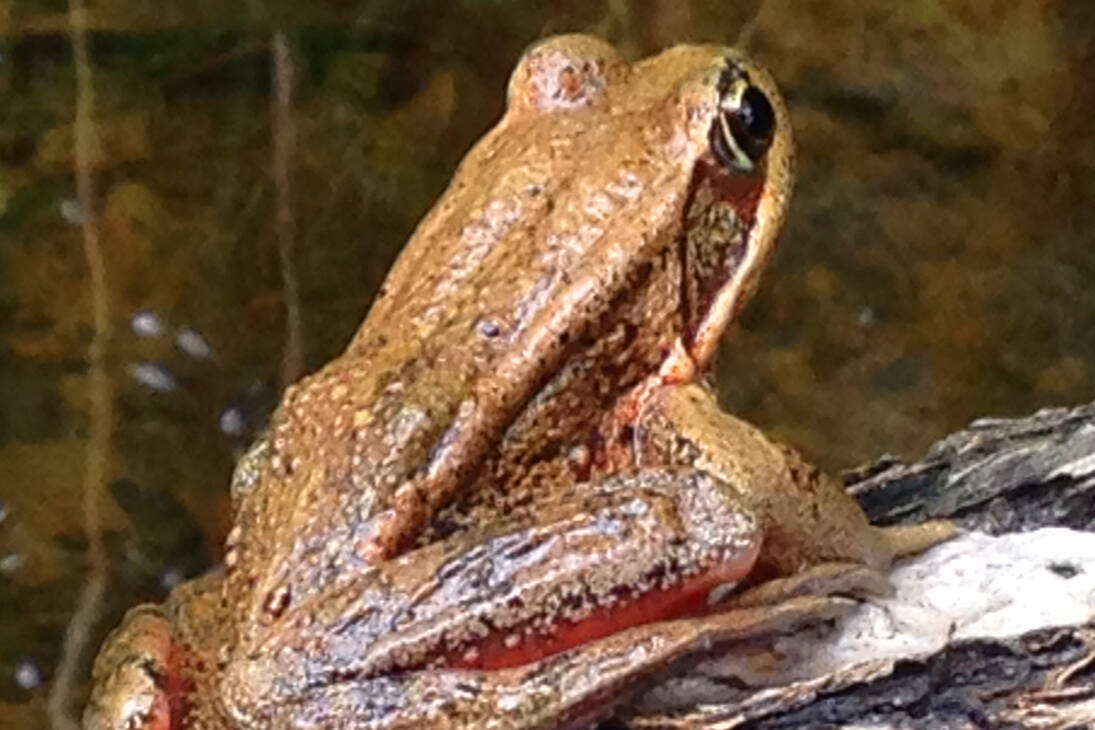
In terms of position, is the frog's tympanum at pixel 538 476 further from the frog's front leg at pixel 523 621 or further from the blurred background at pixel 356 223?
the blurred background at pixel 356 223

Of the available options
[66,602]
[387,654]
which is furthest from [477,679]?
[66,602]

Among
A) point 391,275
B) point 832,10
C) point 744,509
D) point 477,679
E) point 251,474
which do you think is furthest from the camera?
point 832,10

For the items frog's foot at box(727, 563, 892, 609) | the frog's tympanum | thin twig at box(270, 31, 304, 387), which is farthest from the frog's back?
thin twig at box(270, 31, 304, 387)

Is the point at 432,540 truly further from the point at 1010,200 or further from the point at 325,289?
the point at 1010,200

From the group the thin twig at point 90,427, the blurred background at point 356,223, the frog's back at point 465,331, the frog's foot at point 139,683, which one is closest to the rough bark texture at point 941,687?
the frog's back at point 465,331

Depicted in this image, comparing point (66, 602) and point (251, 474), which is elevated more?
point (66, 602)

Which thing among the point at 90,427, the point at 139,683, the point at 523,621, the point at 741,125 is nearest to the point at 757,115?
the point at 741,125

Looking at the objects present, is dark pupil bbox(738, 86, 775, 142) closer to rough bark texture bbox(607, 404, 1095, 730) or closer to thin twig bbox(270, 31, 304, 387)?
rough bark texture bbox(607, 404, 1095, 730)
